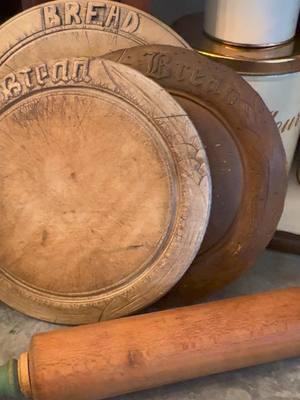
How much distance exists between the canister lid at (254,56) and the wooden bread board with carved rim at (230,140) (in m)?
0.09

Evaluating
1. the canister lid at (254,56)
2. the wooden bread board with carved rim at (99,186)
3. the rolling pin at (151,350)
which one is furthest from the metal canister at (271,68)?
the rolling pin at (151,350)

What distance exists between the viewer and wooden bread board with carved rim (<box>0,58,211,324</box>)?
752 millimetres

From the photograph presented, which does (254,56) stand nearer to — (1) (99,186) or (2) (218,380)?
(1) (99,186)

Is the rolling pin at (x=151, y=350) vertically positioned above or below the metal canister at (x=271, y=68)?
below

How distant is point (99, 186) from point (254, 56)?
304mm

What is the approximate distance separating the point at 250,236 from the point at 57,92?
11.8 inches

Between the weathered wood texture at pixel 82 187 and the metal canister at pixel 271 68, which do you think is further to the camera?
the metal canister at pixel 271 68

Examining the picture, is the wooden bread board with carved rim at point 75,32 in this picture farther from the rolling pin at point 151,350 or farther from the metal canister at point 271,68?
the rolling pin at point 151,350

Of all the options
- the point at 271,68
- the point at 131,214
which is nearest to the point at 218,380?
the point at 131,214

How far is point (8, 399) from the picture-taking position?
2.43 feet

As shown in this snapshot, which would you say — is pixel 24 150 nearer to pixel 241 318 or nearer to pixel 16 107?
pixel 16 107

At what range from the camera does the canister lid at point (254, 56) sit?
2.90 feet

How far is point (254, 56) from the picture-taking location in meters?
0.90

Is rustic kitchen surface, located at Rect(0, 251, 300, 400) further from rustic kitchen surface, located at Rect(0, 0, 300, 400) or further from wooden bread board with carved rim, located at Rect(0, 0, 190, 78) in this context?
wooden bread board with carved rim, located at Rect(0, 0, 190, 78)
